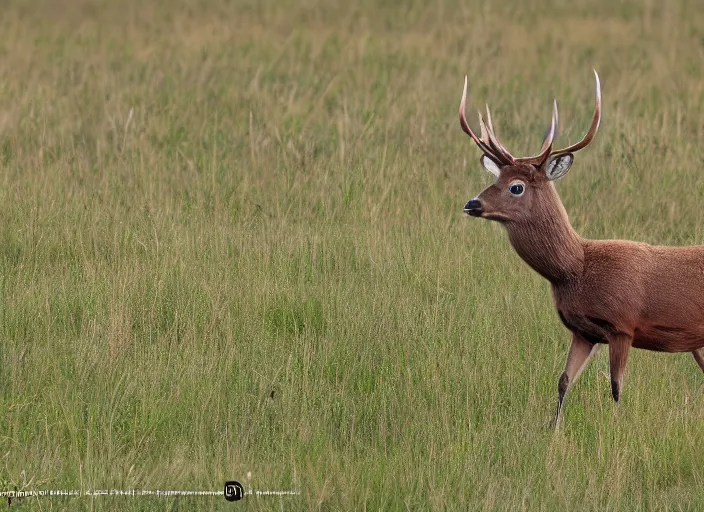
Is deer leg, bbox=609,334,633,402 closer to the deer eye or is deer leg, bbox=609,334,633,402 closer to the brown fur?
the brown fur

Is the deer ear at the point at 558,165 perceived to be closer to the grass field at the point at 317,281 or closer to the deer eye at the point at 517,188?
the deer eye at the point at 517,188

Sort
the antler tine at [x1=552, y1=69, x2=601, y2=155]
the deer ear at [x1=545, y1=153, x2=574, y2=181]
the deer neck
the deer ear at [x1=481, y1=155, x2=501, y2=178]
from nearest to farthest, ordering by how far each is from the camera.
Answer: the antler tine at [x1=552, y1=69, x2=601, y2=155] < the deer ear at [x1=545, y1=153, x2=574, y2=181] < the deer neck < the deer ear at [x1=481, y1=155, x2=501, y2=178]

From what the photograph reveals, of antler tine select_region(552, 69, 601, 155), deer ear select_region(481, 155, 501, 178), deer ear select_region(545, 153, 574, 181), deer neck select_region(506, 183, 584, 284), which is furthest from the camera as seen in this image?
deer ear select_region(481, 155, 501, 178)

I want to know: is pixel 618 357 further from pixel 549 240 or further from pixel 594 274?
pixel 549 240

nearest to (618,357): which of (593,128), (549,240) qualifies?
(549,240)

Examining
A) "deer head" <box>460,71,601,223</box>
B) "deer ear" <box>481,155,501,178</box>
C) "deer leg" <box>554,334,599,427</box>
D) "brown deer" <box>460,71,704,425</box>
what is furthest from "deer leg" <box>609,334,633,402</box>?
"deer ear" <box>481,155,501,178</box>

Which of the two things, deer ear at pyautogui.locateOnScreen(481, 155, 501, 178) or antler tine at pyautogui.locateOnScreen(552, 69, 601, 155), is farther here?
deer ear at pyautogui.locateOnScreen(481, 155, 501, 178)

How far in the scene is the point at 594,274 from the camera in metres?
4.93

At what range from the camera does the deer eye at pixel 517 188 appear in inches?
192

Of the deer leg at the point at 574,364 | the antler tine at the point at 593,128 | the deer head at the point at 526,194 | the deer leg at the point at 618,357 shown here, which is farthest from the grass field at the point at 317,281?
the antler tine at the point at 593,128

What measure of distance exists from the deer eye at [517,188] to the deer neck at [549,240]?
8 centimetres

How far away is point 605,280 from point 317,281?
2.44 meters

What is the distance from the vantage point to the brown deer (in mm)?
4852

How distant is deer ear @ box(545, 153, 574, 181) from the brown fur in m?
0.03
